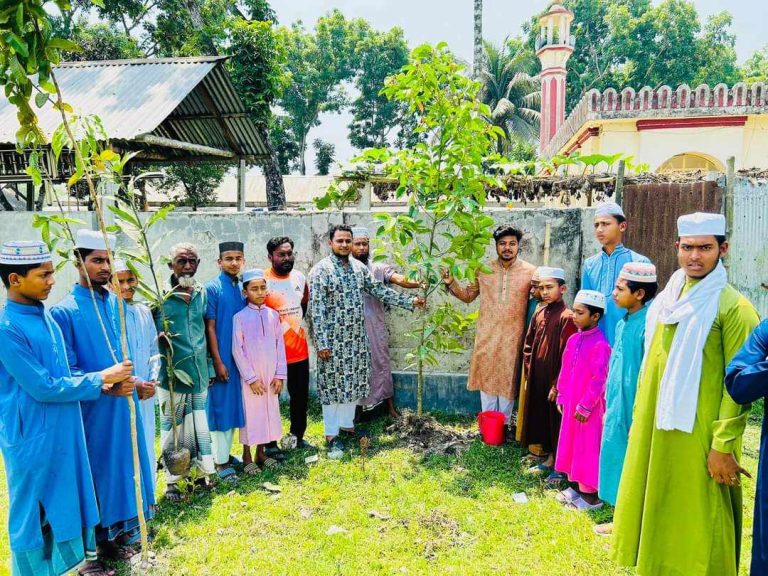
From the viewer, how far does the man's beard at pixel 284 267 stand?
4684 mm

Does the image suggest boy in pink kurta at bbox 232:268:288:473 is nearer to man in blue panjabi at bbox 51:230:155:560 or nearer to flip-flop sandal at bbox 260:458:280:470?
flip-flop sandal at bbox 260:458:280:470

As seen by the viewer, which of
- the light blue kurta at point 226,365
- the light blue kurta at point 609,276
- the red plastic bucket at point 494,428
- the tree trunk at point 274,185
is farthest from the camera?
the tree trunk at point 274,185

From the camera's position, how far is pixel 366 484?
13.5ft

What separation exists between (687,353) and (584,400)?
4.06 ft

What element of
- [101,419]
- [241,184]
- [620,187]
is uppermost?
[241,184]

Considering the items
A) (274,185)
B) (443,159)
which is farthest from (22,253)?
(274,185)

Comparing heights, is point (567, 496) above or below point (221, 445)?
below

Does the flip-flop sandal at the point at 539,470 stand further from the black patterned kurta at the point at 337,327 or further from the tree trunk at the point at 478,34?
the tree trunk at the point at 478,34

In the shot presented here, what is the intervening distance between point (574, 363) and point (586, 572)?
133 cm

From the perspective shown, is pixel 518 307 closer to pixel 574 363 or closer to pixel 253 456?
pixel 574 363

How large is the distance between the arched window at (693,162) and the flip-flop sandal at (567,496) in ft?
40.9

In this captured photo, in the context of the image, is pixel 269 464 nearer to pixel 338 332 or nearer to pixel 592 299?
pixel 338 332

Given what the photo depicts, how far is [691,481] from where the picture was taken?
256 centimetres

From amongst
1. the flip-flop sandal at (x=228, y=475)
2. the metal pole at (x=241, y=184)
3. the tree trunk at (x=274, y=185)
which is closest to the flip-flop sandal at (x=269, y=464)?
the flip-flop sandal at (x=228, y=475)
